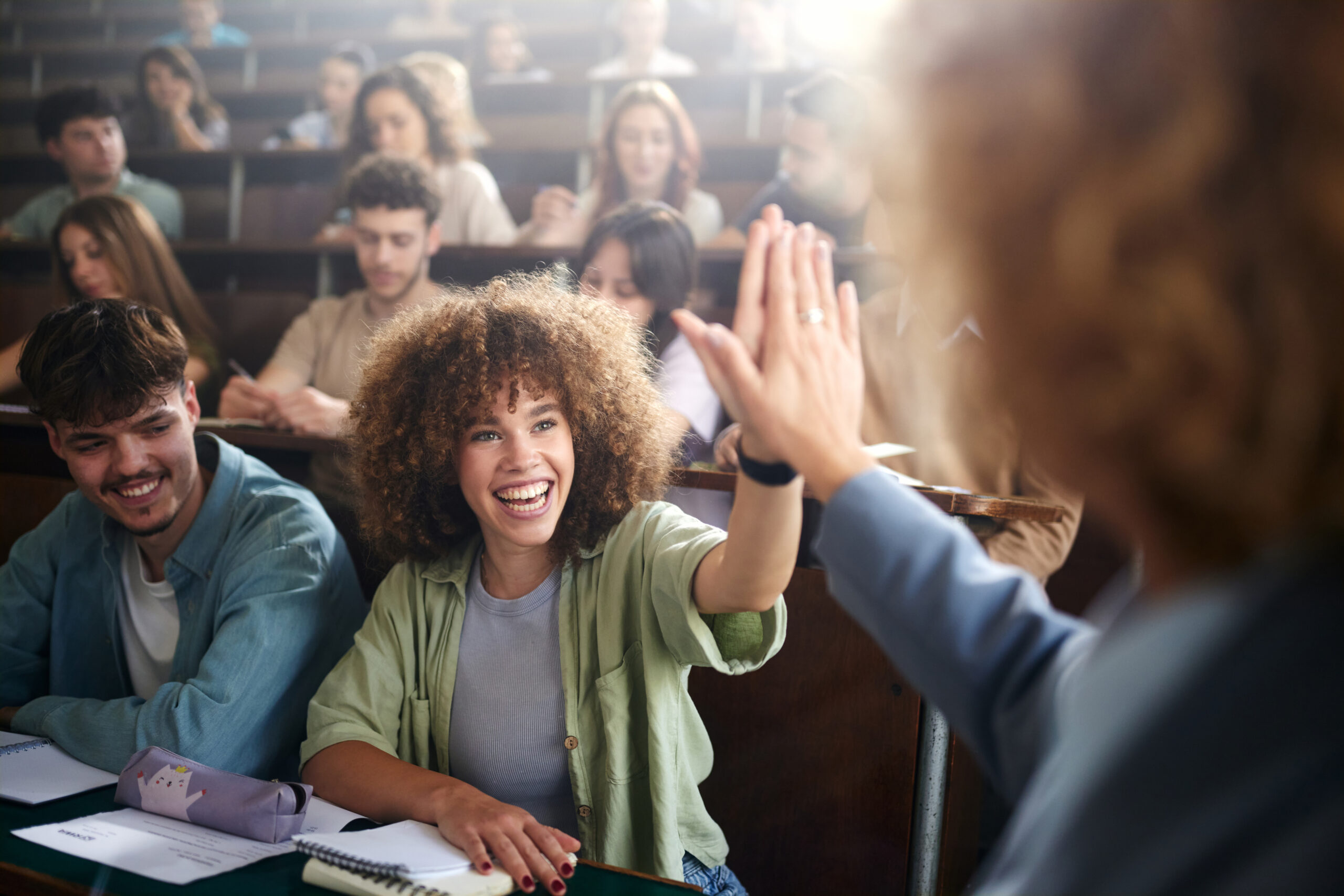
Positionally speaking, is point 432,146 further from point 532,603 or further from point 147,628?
point 532,603

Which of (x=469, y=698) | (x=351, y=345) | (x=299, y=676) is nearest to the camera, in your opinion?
(x=469, y=698)

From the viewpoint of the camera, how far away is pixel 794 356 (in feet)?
2.25

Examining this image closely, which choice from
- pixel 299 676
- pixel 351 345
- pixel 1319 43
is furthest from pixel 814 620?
pixel 351 345

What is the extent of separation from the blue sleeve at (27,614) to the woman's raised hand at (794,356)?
1443mm

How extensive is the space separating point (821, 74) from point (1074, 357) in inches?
115

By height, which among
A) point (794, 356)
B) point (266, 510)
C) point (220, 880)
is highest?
point (794, 356)

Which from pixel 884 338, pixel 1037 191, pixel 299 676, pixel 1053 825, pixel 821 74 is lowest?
pixel 299 676

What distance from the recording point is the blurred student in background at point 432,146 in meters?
3.54

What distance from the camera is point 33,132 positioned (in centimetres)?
572

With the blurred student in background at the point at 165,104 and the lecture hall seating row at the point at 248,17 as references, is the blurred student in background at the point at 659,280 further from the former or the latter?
the lecture hall seating row at the point at 248,17

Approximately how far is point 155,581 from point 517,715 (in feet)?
2.62

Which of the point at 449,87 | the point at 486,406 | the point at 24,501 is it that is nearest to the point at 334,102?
the point at 449,87

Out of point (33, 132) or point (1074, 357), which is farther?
point (33, 132)

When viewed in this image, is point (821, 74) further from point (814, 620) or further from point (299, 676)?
point (299, 676)
